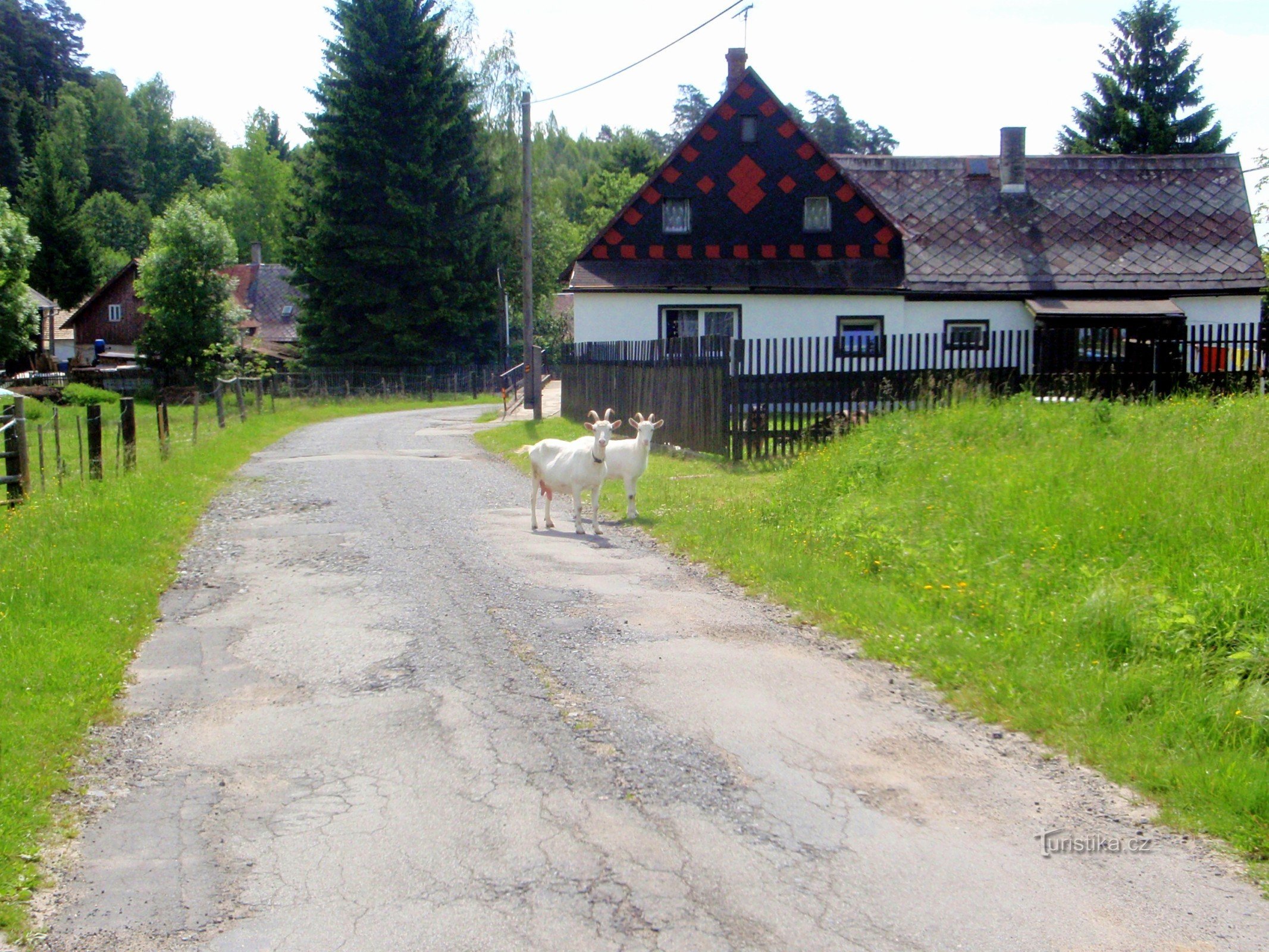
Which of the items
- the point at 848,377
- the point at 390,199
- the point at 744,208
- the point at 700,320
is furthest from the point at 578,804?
the point at 390,199

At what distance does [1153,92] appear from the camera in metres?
49.6

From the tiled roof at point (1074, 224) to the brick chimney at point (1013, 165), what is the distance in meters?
0.22

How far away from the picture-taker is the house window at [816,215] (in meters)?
31.2

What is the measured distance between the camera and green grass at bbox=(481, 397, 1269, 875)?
624cm

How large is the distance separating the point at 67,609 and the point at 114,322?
225 ft

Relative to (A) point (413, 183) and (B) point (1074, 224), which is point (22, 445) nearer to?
(B) point (1074, 224)

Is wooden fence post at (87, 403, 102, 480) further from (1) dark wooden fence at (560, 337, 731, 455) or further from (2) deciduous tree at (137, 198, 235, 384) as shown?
(2) deciduous tree at (137, 198, 235, 384)

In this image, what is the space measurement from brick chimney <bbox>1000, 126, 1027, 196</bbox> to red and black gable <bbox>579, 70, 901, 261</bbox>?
4.06 m

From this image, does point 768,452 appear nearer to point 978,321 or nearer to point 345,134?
point 978,321

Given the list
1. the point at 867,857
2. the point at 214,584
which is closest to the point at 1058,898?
the point at 867,857

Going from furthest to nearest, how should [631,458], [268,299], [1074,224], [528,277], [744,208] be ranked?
[268,299]
[528,277]
[744,208]
[1074,224]
[631,458]

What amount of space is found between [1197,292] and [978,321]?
5.31 meters

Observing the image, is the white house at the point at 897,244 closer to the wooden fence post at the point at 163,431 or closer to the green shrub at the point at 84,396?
the wooden fence post at the point at 163,431

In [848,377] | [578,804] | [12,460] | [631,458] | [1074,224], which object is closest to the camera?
[578,804]
